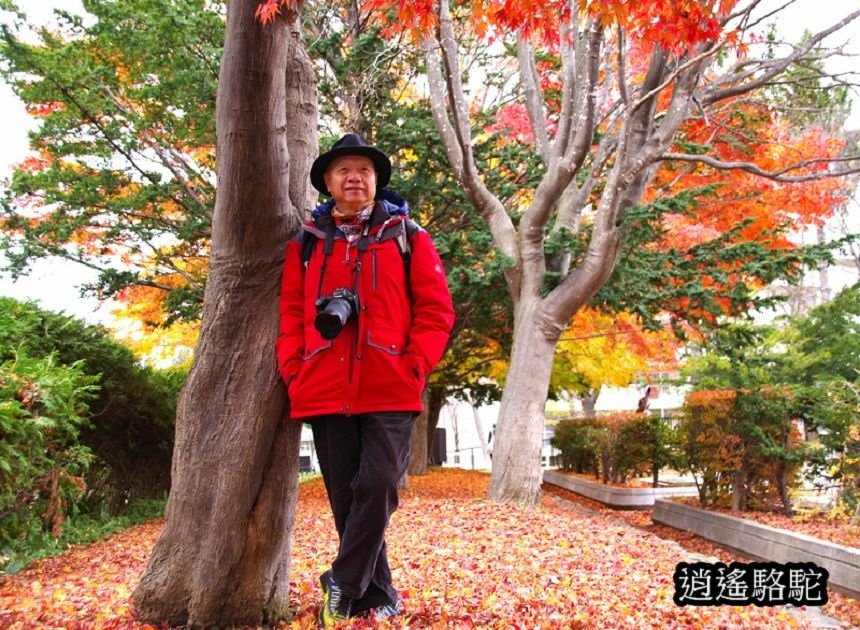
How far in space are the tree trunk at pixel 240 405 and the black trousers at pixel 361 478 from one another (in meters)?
0.31

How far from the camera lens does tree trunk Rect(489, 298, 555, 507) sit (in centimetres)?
689

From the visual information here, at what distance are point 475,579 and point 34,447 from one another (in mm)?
2770

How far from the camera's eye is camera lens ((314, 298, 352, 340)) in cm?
301

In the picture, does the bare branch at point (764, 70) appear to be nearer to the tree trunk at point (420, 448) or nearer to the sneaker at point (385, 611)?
the tree trunk at point (420, 448)

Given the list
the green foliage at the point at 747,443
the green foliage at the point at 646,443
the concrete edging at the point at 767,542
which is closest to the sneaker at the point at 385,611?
the concrete edging at the point at 767,542

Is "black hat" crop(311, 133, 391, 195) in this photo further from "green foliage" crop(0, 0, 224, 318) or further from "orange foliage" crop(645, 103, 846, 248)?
"orange foliage" crop(645, 103, 846, 248)

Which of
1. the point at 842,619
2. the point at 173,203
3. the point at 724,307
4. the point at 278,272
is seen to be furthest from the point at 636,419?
the point at 278,272

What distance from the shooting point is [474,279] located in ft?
32.4

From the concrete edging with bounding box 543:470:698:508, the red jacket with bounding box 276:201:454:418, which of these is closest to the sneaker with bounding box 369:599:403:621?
the red jacket with bounding box 276:201:454:418

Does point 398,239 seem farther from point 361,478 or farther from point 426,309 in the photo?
point 361,478

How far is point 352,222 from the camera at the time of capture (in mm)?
3453

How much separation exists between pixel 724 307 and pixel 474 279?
139 inches

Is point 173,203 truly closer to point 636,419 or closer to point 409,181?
point 409,181

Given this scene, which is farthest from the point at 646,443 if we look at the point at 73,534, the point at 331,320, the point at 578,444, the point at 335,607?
the point at 331,320
